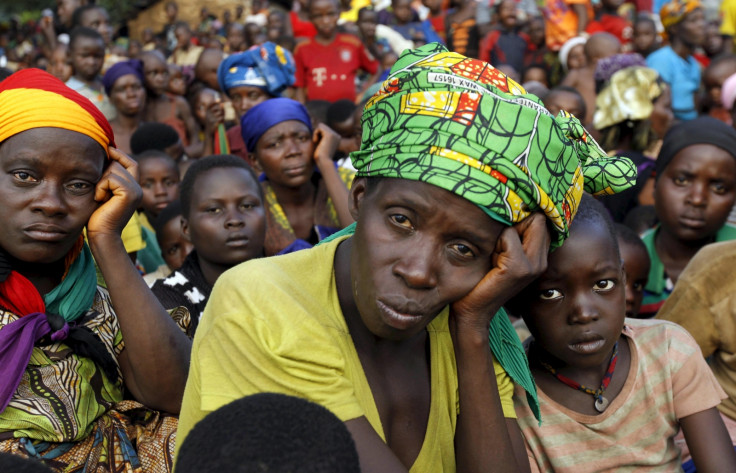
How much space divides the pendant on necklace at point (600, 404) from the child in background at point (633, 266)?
1.26 meters

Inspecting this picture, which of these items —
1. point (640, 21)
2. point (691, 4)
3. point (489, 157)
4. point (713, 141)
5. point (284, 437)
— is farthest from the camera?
point (640, 21)

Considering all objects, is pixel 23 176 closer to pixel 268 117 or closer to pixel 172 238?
pixel 172 238

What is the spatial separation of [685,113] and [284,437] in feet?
27.6

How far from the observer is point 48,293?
2.34 metres

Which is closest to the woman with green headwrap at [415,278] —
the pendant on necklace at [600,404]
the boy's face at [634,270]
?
the pendant on necklace at [600,404]

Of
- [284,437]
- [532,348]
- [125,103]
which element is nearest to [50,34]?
[125,103]

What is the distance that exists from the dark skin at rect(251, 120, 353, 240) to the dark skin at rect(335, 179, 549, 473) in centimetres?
262

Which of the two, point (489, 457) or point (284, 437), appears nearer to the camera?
point (284, 437)

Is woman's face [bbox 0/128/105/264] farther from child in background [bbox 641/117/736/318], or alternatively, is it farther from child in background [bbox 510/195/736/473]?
child in background [bbox 641/117/736/318]

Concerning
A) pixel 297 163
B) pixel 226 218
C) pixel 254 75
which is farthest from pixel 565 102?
pixel 226 218

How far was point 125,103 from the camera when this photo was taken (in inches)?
267

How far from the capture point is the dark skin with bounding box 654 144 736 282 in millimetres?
3830

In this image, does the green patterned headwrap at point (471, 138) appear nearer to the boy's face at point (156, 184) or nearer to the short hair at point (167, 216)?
the short hair at point (167, 216)

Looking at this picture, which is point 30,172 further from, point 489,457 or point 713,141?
point 713,141
